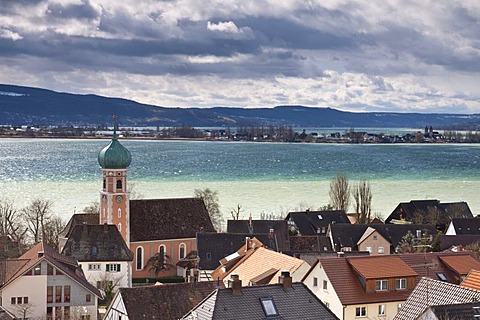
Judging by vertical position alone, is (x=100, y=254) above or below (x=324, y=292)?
below

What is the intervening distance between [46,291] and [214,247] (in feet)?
51.1

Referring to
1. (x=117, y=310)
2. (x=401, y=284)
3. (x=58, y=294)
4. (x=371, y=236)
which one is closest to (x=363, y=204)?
(x=371, y=236)

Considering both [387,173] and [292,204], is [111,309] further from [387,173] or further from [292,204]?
[387,173]

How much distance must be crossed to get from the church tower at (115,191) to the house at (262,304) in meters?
33.4

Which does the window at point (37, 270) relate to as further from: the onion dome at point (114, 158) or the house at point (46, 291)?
the onion dome at point (114, 158)

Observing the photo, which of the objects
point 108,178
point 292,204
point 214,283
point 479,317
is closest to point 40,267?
point 214,283

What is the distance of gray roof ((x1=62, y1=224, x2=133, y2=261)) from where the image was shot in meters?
57.1

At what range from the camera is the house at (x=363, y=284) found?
3922cm

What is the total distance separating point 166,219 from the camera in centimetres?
6856

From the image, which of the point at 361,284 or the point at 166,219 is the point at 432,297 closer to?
the point at 361,284

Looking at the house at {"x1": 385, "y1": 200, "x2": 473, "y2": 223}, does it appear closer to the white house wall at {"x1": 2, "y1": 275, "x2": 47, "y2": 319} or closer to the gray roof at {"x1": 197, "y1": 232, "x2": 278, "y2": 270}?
the gray roof at {"x1": 197, "y1": 232, "x2": 278, "y2": 270}

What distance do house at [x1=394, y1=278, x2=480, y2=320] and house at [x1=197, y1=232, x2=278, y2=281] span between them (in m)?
27.0

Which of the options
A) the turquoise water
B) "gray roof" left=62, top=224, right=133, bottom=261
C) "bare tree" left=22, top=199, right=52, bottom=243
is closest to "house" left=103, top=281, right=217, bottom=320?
"gray roof" left=62, top=224, right=133, bottom=261

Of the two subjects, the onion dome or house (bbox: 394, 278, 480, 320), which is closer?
house (bbox: 394, 278, 480, 320)
